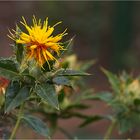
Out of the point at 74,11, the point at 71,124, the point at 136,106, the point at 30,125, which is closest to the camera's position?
the point at 30,125

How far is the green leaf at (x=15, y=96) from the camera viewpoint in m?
1.67

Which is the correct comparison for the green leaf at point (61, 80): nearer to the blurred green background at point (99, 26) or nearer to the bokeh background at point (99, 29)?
the bokeh background at point (99, 29)

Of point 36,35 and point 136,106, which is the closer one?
point 36,35

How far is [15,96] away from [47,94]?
0.09 m

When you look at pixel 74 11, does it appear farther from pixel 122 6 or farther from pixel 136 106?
pixel 136 106

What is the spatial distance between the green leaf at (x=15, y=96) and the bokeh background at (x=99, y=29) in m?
6.79

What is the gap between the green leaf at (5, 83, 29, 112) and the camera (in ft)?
5.47

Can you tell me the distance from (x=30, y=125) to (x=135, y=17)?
748 centimetres

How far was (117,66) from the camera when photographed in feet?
28.6

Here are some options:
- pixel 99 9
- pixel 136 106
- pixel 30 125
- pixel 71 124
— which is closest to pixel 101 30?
pixel 99 9

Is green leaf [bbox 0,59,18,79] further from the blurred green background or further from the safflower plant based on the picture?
the blurred green background

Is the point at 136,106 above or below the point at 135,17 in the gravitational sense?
below

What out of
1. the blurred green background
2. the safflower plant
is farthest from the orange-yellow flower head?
the blurred green background

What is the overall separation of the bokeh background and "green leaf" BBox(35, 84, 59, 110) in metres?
6.79
